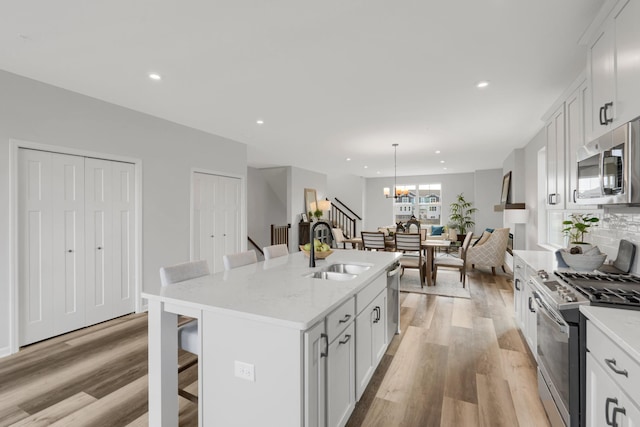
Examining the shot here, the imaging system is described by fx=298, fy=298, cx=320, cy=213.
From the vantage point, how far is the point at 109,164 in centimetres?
359

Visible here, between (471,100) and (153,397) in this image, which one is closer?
(153,397)

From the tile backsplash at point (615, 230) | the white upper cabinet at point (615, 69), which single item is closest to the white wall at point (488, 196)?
the tile backsplash at point (615, 230)

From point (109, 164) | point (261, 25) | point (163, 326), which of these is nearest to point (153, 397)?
point (163, 326)

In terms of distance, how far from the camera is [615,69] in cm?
172

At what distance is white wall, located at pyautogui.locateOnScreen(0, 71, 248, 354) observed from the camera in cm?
277

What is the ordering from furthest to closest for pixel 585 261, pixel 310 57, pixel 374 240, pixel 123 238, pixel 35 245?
pixel 374 240 → pixel 123 238 → pixel 35 245 → pixel 310 57 → pixel 585 261

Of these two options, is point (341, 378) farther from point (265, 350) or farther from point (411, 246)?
point (411, 246)

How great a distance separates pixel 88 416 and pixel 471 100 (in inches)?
173

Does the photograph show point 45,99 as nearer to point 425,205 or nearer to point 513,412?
point 513,412

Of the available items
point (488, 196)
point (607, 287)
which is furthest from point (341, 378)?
point (488, 196)

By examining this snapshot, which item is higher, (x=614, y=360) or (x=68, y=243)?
(x=68, y=243)

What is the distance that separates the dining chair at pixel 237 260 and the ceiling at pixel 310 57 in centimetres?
169

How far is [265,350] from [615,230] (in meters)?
2.81

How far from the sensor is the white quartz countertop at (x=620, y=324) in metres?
1.07
